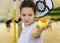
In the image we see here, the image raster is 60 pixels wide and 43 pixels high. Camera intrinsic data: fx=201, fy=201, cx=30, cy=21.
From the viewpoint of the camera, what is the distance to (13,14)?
281 centimetres

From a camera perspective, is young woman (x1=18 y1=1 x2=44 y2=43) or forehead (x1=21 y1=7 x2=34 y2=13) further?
forehead (x1=21 y1=7 x2=34 y2=13)

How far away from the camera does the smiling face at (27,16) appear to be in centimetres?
122

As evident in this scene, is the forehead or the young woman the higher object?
the forehead

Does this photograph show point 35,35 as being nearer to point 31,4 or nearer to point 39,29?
point 39,29

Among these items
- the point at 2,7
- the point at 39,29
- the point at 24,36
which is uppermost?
the point at 39,29

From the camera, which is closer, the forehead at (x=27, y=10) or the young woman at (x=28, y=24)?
the young woman at (x=28, y=24)

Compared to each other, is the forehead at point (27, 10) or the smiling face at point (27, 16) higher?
the forehead at point (27, 10)

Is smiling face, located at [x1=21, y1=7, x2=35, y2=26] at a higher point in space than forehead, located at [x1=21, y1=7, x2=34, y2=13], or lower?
lower

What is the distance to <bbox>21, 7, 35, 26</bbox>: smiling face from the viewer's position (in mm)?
1216

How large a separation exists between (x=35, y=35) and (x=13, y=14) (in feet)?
5.84

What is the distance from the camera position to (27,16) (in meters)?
1.22

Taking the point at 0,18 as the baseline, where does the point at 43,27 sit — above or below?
above

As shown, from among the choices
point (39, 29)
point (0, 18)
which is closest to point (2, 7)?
point (0, 18)

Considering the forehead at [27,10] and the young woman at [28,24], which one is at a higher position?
the forehead at [27,10]
